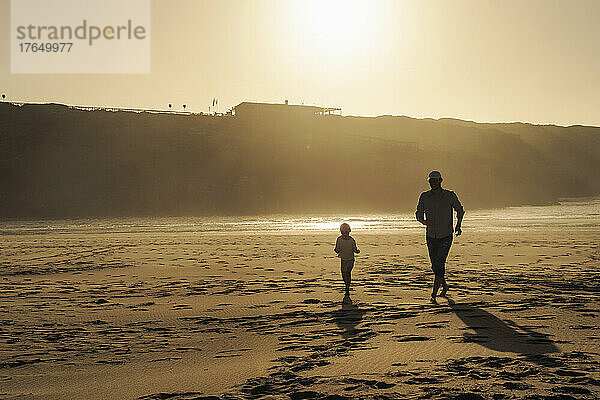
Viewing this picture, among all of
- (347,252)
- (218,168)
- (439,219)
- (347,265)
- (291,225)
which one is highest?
(218,168)

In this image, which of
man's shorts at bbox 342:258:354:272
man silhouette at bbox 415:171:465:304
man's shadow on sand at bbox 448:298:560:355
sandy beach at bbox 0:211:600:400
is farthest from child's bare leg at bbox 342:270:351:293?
man's shadow on sand at bbox 448:298:560:355

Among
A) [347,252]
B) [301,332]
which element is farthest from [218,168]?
[301,332]

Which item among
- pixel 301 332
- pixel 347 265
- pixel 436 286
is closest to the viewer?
pixel 301 332

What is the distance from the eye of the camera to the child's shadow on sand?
22.5 feet

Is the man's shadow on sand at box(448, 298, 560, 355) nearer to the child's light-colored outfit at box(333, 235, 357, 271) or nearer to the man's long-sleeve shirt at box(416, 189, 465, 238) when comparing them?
the man's long-sleeve shirt at box(416, 189, 465, 238)

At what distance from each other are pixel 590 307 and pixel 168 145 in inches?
2505

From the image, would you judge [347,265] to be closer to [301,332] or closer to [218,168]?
[301,332]

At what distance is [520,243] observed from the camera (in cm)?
1997

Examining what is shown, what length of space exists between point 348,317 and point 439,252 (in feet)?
6.97

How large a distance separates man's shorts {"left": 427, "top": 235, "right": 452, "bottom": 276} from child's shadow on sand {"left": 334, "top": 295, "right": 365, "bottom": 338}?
53.4 inches

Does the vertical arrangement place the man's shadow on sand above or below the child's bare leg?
below

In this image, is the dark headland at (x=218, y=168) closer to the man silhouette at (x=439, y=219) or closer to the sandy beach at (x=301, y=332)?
the sandy beach at (x=301, y=332)

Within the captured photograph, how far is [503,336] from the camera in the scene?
6.41m

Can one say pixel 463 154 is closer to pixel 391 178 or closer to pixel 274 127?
pixel 391 178
